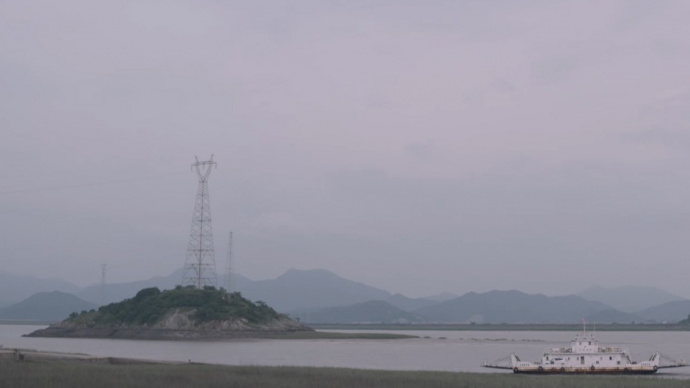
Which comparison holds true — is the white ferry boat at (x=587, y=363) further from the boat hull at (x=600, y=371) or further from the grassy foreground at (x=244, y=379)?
the grassy foreground at (x=244, y=379)

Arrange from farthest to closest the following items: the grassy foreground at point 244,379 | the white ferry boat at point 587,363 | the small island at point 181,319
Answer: the small island at point 181,319, the white ferry boat at point 587,363, the grassy foreground at point 244,379

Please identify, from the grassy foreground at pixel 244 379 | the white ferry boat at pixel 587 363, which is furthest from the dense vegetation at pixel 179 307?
the grassy foreground at pixel 244 379

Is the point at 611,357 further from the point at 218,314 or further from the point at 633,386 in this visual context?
the point at 218,314

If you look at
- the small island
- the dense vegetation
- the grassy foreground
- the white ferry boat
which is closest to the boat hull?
the white ferry boat

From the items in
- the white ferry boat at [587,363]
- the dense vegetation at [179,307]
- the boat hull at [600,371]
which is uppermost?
the dense vegetation at [179,307]

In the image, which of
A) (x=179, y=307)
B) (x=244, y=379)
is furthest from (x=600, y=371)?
(x=179, y=307)

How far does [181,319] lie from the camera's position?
5763 inches

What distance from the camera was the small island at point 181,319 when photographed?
144 metres

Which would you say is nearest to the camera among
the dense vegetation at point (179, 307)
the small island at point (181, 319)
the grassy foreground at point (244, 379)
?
the grassy foreground at point (244, 379)

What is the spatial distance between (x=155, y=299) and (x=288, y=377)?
11373 centimetres

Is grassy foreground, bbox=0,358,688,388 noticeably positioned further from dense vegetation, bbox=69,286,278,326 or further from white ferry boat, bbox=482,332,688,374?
dense vegetation, bbox=69,286,278,326

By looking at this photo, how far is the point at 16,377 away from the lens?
139 feet

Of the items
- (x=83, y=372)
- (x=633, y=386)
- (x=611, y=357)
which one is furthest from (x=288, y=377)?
(x=611, y=357)

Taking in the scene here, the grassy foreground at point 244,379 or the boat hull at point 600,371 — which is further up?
the grassy foreground at point 244,379
